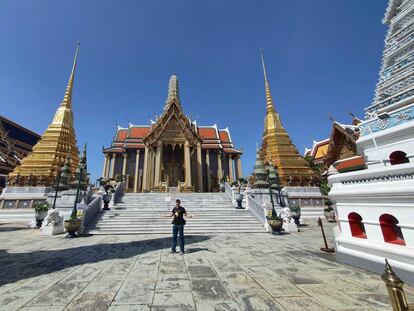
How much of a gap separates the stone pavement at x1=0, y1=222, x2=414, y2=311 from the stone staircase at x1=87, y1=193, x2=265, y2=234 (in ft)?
15.2

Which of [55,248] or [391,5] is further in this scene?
[391,5]

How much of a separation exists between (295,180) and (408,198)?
1936 centimetres

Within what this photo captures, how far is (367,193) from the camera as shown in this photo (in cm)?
479

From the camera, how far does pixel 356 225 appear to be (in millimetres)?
5320

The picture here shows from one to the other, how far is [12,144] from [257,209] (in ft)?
126

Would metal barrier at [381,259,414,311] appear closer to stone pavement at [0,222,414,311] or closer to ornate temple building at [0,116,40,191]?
stone pavement at [0,222,414,311]

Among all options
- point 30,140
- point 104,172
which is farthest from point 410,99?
point 30,140

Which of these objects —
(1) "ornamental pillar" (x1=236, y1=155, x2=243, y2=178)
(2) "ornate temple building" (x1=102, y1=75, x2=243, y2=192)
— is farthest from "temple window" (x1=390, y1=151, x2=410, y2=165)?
(1) "ornamental pillar" (x1=236, y1=155, x2=243, y2=178)

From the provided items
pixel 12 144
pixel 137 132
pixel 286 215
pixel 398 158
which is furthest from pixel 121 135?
pixel 398 158

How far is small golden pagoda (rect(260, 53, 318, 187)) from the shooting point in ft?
74.7

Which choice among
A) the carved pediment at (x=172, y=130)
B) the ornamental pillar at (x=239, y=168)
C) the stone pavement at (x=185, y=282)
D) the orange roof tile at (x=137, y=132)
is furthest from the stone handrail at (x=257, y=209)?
the orange roof tile at (x=137, y=132)

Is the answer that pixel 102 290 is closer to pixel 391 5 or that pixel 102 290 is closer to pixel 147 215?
pixel 147 215

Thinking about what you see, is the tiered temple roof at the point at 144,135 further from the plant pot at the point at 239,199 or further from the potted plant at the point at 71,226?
the potted plant at the point at 71,226

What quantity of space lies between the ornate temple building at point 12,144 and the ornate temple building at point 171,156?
432 inches
